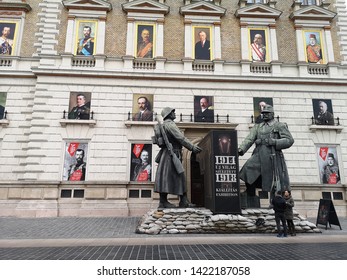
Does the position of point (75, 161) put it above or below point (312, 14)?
below

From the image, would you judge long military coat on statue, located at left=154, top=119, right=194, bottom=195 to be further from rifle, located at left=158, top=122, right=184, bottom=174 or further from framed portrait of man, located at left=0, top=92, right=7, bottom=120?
framed portrait of man, located at left=0, top=92, right=7, bottom=120

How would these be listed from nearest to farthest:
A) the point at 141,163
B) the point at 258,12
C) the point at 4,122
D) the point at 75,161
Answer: the point at 75,161, the point at 141,163, the point at 4,122, the point at 258,12

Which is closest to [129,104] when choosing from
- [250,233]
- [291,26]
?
[250,233]

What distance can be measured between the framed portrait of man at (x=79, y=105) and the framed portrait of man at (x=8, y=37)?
5.44 metres

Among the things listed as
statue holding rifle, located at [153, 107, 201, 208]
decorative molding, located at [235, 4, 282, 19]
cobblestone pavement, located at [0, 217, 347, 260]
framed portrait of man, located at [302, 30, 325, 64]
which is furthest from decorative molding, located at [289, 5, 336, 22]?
cobblestone pavement, located at [0, 217, 347, 260]

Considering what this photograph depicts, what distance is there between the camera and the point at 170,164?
901 centimetres

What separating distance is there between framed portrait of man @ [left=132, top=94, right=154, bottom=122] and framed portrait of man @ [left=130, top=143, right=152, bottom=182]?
5.57ft

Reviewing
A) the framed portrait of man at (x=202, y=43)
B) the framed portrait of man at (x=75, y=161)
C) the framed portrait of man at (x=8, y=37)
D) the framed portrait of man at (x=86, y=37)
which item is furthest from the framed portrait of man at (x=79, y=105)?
the framed portrait of man at (x=202, y=43)

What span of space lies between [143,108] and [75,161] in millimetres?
5102

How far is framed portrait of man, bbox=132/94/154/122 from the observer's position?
52.5 feet

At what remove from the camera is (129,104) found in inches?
638

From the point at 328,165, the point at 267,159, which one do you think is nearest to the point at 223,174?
the point at 267,159

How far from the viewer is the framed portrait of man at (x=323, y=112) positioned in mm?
16500

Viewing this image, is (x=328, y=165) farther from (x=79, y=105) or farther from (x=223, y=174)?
(x=79, y=105)
